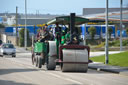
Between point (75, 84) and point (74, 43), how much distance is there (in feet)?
17.0

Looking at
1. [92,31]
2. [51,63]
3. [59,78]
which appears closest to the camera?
[59,78]

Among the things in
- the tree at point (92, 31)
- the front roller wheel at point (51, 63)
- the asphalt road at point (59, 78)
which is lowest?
the asphalt road at point (59, 78)

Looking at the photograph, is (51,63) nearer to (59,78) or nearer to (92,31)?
(59,78)

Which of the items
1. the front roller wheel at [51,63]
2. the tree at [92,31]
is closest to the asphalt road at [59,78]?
the front roller wheel at [51,63]

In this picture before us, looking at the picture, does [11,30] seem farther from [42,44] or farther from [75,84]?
[75,84]

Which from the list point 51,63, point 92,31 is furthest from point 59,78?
point 92,31

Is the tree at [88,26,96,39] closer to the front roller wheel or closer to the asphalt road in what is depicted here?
the front roller wheel

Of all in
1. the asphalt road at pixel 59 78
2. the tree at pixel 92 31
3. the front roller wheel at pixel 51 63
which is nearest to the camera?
the asphalt road at pixel 59 78

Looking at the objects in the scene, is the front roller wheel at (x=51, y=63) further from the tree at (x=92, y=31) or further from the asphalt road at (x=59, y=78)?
the tree at (x=92, y=31)

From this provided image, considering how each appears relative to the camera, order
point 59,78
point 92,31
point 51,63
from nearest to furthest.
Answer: point 59,78 < point 51,63 < point 92,31

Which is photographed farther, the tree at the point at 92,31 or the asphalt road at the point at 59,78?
the tree at the point at 92,31

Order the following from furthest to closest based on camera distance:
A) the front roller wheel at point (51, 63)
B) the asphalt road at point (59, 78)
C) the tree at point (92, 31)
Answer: the tree at point (92, 31)
the front roller wheel at point (51, 63)
the asphalt road at point (59, 78)

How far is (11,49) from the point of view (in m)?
41.6

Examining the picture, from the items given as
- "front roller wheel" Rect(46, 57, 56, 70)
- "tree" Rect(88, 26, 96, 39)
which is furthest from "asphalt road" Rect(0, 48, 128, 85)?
"tree" Rect(88, 26, 96, 39)
